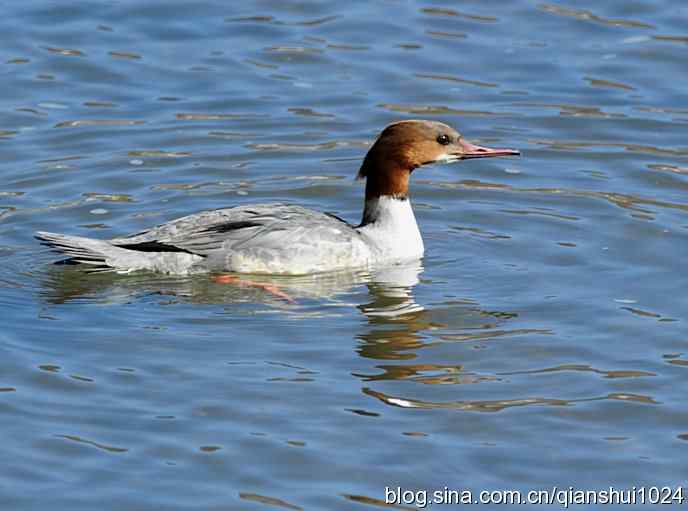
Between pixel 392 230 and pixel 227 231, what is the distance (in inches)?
51.3

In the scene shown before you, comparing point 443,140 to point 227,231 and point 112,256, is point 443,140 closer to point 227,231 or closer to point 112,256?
point 227,231

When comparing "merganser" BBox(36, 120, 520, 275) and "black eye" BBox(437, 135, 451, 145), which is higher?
"black eye" BBox(437, 135, 451, 145)

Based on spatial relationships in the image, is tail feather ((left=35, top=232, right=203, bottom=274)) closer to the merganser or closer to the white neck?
the merganser

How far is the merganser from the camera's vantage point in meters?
10.7

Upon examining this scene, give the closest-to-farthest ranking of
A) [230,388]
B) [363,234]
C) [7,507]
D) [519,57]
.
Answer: [7,507] → [230,388] → [363,234] → [519,57]

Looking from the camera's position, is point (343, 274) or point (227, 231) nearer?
point (227, 231)

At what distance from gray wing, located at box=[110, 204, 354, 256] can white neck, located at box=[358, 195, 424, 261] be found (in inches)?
19.2

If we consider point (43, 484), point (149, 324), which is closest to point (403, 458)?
point (43, 484)

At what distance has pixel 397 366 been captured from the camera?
9.21 m

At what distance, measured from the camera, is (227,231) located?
10.8 meters

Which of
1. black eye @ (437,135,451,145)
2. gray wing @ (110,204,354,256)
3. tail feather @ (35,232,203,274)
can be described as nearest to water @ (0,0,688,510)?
tail feather @ (35,232,203,274)

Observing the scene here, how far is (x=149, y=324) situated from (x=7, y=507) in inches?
101

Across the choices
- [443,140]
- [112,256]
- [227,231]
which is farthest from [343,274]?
[112,256]

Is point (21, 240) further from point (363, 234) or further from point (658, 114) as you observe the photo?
point (658, 114)
